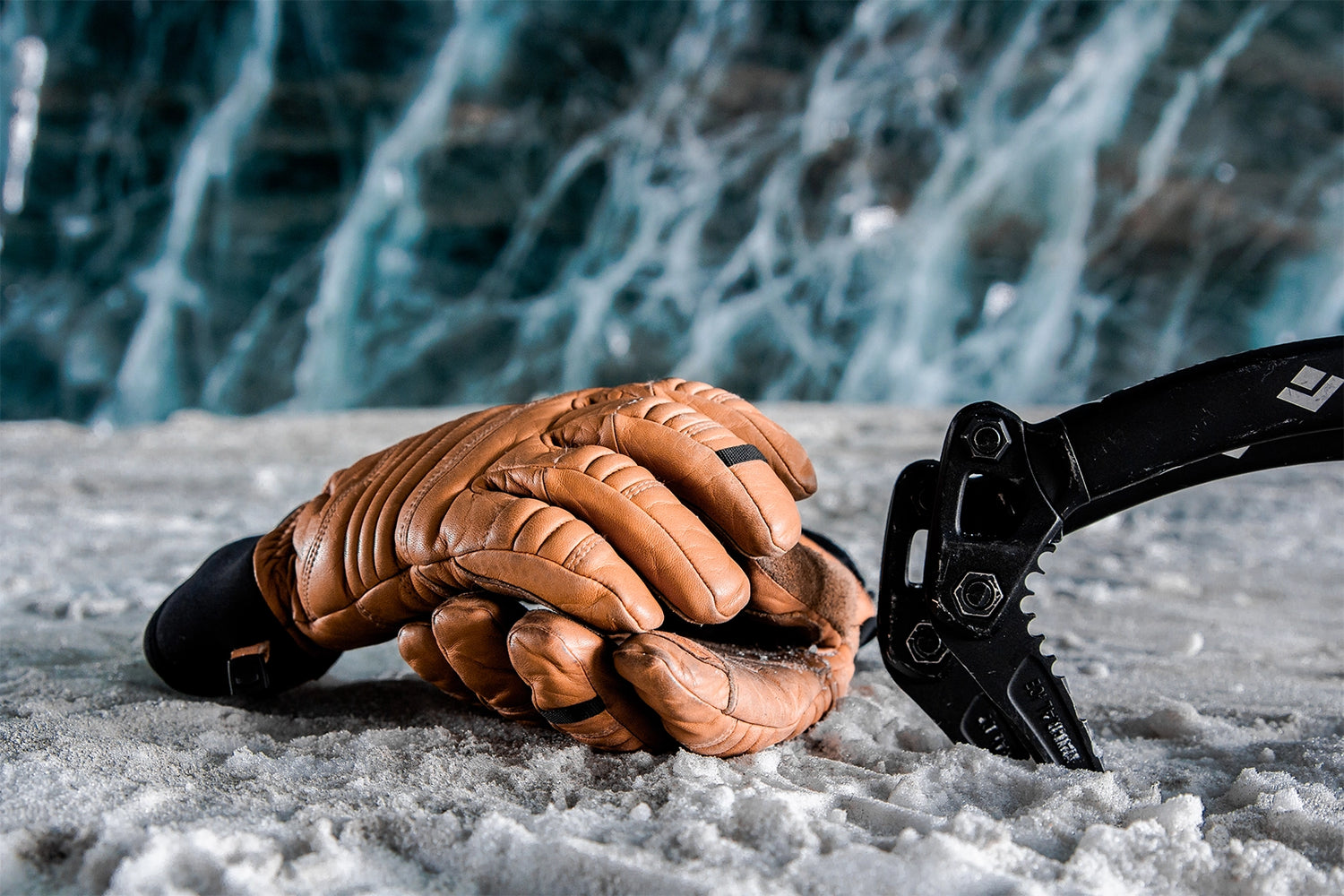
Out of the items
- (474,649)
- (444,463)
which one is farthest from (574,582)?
(444,463)

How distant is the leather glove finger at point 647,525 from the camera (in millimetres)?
952

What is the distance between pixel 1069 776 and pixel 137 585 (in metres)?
Result: 1.75

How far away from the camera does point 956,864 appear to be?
73 centimetres

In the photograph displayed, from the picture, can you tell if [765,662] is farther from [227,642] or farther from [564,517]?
[227,642]

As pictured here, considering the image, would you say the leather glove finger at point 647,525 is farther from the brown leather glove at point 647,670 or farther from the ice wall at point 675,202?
the ice wall at point 675,202

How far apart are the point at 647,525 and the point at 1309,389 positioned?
65cm

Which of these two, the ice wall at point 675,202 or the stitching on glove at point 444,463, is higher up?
the ice wall at point 675,202

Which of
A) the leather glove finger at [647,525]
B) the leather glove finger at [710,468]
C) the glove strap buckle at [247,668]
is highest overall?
the leather glove finger at [710,468]

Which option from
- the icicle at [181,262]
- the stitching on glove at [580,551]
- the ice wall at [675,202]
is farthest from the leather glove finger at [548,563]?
the icicle at [181,262]

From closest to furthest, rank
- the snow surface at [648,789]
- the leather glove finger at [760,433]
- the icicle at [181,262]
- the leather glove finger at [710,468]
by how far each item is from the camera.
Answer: the snow surface at [648,789], the leather glove finger at [710,468], the leather glove finger at [760,433], the icicle at [181,262]

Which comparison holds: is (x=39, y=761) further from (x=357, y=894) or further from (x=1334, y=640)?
(x=1334, y=640)

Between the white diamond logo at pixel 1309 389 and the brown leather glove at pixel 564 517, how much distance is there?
0.49 metres

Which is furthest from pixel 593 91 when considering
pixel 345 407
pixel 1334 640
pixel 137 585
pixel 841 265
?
pixel 1334 640

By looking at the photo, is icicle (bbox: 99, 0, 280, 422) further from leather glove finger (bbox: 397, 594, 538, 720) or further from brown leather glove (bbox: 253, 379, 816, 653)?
leather glove finger (bbox: 397, 594, 538, 720)
